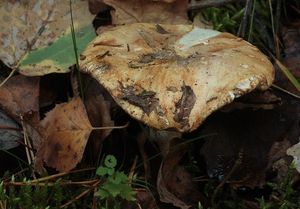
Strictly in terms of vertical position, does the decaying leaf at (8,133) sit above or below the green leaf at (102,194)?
above

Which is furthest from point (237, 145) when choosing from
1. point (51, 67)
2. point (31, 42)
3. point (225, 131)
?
point (31, 42)

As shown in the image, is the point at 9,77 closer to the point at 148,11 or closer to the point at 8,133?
the point at 8,133

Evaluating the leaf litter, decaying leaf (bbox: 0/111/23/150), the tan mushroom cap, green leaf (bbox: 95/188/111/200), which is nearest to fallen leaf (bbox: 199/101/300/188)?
the leaf litter

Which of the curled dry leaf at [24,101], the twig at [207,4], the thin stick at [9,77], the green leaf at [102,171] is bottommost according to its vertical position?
the green leaf at [102,171]

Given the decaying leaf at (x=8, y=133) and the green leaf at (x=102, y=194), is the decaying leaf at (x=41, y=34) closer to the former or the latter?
the decaying leaf at (x=8, y=133)

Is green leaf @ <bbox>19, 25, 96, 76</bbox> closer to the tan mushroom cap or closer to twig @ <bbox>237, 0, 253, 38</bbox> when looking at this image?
the tan mushroom cap

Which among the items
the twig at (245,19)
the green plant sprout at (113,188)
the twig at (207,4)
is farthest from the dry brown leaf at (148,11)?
the green plant sprout at (113,188)
